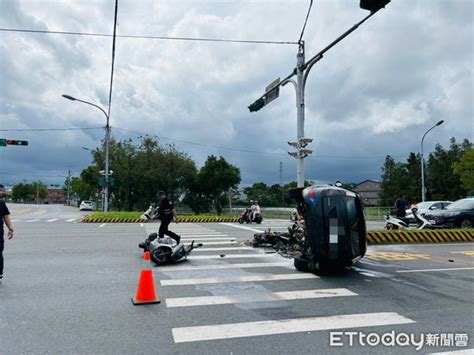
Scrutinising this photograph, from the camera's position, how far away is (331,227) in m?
7.63

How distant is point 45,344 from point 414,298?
200 inches

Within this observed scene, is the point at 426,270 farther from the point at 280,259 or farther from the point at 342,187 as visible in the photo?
the point at 280,259

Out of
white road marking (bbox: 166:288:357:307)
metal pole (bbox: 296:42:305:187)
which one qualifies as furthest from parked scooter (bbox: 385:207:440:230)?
white road marking (bbox: 166:288:357:307)

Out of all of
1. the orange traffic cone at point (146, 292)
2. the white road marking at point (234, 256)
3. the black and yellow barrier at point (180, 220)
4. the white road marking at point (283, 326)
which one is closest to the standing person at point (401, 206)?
the white road marking at point (234, 256)

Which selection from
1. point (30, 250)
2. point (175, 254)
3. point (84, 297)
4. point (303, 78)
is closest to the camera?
point (84, 297)

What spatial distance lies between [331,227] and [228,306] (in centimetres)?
288

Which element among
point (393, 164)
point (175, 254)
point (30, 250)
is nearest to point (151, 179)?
point (30, 250)

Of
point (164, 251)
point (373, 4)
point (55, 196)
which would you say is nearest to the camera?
point (373, 4)

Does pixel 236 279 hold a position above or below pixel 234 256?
below

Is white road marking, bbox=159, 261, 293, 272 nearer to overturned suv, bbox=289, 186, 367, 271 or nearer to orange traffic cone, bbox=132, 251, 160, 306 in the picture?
overturned suv, bbox=289, 186, 367, 271

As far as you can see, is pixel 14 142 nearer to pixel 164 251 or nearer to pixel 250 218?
pixel 250 218

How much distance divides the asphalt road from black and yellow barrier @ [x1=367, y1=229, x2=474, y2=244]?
13.2 ft

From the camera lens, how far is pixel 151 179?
4519 centimetres

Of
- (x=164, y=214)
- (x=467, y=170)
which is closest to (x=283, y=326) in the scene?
(x=164, y=214)
